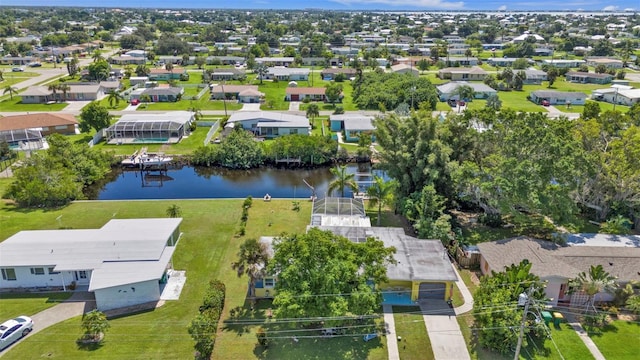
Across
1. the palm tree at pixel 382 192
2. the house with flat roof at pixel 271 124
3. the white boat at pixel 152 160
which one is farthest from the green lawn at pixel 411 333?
the house with flat roof at pixel 271 124

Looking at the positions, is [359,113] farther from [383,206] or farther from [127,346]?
[127,346]

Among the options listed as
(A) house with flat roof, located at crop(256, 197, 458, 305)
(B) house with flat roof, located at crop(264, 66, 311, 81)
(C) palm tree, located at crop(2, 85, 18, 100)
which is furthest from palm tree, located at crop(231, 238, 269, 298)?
(B) house with flat roof, located at crop(264, 66, 311, 81)

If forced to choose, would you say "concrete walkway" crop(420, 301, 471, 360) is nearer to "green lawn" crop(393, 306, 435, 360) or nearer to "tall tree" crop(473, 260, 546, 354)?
"green lawn" crop(393, 306, 435, 360)

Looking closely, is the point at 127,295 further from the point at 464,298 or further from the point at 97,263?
the point at 464,298

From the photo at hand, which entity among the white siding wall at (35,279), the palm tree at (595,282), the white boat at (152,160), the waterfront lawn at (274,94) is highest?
the palm tree at (595,282)

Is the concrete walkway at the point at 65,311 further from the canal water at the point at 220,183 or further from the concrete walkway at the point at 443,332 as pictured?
the concrete walkway at the point at 443,332
